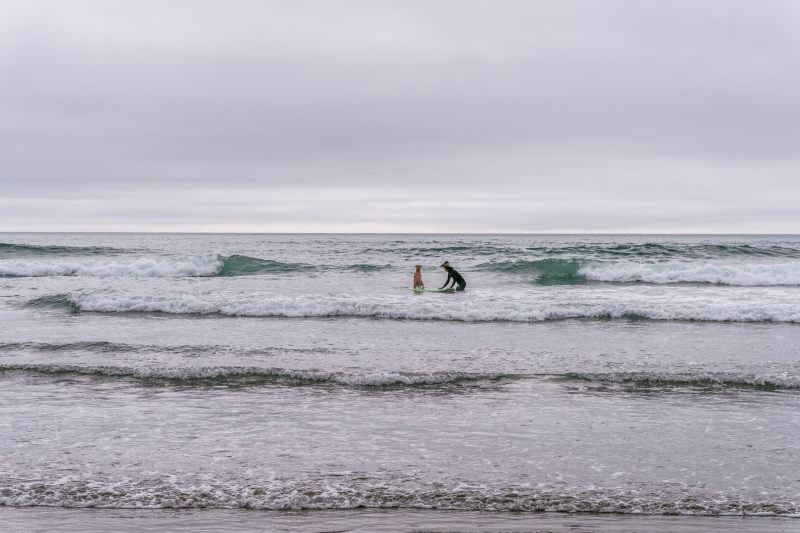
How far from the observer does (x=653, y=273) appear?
29.9 m

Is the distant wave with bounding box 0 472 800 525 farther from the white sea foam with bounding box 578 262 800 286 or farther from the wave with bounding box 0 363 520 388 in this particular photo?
the white sea foam with bounding box 578 262 800 286

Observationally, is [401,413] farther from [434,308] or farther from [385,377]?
[434,308]

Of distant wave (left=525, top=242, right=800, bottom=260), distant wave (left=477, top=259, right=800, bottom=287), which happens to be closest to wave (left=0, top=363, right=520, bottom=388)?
distant wave (left=477, top=259, right=800, bottom=287)

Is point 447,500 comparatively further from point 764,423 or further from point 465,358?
point 465,358

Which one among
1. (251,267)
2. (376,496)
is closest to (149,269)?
(251,267)

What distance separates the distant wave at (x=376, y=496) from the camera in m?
4.89

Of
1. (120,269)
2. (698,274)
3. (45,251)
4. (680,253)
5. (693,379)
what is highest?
(680,253)

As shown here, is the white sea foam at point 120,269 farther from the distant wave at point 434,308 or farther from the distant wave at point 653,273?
the distant wave at point 653,273

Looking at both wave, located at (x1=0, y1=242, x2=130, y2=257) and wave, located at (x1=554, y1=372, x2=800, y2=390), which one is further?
wave, located at (x1=0, y1=242, x2=130, y2=257)

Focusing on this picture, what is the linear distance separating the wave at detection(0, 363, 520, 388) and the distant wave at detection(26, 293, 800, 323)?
6.85 m

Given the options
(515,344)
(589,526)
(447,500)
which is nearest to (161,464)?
(447,500)

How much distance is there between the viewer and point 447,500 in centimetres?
500

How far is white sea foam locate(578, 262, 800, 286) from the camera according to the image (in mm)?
28328

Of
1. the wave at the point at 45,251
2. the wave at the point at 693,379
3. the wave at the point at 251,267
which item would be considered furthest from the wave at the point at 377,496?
the wave at the point at 45,251
